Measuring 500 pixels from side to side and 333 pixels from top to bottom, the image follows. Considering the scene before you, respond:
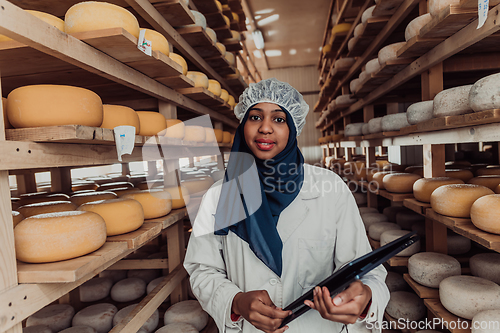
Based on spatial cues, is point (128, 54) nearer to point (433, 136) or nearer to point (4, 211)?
point (4, 211)

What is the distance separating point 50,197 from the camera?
1.70 m

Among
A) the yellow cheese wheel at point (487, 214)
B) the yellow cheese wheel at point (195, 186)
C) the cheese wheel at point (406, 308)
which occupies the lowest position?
the cheese wheel at point (406, 308)

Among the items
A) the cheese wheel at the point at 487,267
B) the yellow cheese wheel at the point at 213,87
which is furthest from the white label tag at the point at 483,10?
the yellow cheese wheel at the point at 213,87

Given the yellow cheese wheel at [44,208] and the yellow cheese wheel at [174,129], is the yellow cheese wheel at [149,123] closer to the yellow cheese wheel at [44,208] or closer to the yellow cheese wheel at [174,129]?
the yellow cheese wheel at [174,129]

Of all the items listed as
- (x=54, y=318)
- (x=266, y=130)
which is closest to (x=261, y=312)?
(x=266, y=130)

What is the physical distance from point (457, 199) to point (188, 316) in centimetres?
176

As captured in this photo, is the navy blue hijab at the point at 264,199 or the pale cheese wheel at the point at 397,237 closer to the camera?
the navy blue hijab at the point at 264,199

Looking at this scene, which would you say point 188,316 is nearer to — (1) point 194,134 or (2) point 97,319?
(2) point 97,319

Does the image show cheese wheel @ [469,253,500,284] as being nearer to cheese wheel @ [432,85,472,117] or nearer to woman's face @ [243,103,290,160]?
cheese wheel @ [432,85,472,117]

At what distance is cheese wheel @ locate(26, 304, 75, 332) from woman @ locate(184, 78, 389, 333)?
49.6 inches

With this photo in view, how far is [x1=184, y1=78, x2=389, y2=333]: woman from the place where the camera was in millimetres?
1115

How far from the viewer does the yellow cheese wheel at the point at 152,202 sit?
1.68m

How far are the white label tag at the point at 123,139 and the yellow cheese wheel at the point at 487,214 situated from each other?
160 centimetres

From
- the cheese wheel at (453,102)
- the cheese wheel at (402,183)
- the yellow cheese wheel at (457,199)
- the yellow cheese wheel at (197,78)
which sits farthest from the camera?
the yellow cheese wheel at (197,78)
